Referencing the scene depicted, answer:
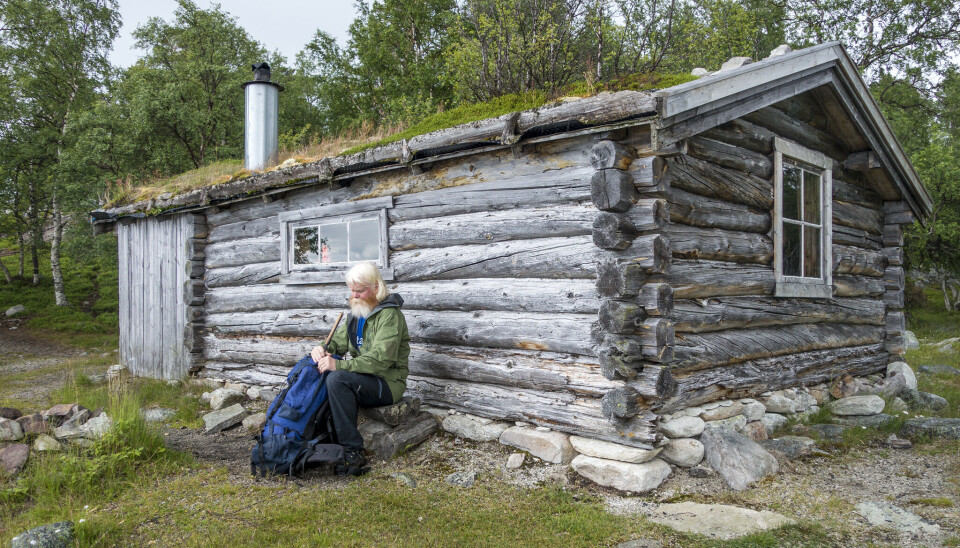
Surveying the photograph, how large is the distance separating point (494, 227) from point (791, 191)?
350cm

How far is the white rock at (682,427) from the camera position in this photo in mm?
4918

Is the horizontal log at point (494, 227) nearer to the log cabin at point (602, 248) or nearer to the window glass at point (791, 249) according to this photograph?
the log cabin at point (602, 248)

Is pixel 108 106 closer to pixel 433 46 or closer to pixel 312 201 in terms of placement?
pixel 433 46

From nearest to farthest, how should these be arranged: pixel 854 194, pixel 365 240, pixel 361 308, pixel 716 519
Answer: pixel 716 519 < pixel 361 308 < pixel 365 240 < pixel 854 194

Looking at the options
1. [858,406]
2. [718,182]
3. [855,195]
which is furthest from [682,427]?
[855,195]

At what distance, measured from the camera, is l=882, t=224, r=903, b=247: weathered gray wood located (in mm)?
8555

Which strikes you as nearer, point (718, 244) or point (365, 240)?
point (718, 244)

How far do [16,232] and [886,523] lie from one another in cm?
2651

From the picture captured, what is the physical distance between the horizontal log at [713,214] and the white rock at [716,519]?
2.30 metres

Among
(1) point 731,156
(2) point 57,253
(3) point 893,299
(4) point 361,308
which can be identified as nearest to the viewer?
(4) point 361,308

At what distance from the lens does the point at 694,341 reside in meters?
5.25

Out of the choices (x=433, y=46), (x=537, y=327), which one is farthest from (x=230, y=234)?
(x=433, y=46)

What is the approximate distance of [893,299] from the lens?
8469mm

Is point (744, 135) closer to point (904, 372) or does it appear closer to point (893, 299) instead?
point (893, 299)
